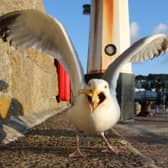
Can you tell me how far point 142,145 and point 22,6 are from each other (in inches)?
164

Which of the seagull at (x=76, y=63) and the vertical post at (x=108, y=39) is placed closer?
the seagull at (x=76, y=63)

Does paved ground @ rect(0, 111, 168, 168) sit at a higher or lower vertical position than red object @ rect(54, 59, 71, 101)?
lower

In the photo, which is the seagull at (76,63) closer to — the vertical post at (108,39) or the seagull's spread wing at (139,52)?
the seagull's spread wing at (139,52)

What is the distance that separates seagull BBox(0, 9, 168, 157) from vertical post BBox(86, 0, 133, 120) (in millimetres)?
4680

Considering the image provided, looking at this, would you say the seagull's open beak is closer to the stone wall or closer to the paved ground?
the paved ground

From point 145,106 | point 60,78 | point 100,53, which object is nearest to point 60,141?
point 60,78

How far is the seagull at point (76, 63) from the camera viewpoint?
17.7 feet

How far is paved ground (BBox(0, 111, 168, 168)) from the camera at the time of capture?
5051 millimetres

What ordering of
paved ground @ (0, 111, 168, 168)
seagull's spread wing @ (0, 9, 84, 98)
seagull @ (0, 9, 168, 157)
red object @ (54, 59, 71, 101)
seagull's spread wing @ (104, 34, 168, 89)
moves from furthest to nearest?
red object @ (54, 59, 71, 101), seagull's spread wing @ (104, 34, 168, 89), seagull's spread wing @ (0, 9, 84, 98), seagull @ (0, 9, 168, 157), paved ground @ (0, 111, 168, 168)

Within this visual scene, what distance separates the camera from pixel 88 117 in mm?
5418

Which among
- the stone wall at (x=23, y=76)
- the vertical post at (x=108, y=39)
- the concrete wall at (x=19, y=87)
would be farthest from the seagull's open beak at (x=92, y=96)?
the vertical post at (x=108, y=39)

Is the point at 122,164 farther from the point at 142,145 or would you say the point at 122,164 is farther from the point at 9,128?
the point at 9,128

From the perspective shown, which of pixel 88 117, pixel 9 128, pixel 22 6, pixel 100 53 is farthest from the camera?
pixel 100 53

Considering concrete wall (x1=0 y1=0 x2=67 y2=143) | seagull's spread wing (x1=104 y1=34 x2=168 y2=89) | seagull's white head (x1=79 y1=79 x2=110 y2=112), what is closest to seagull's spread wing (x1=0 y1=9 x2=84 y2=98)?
seagull's spread wing (x1=104 y1=34 x2=168 y2=89)
